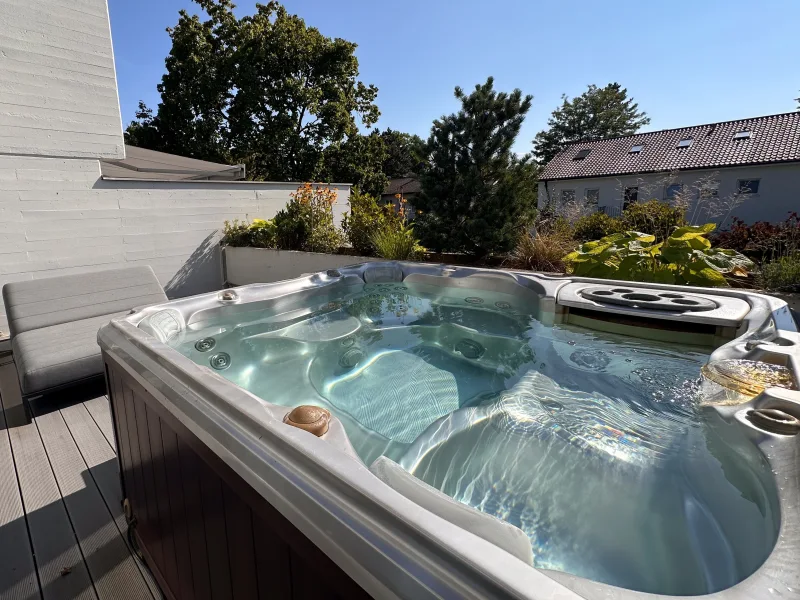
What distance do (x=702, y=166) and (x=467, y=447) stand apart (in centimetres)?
1581

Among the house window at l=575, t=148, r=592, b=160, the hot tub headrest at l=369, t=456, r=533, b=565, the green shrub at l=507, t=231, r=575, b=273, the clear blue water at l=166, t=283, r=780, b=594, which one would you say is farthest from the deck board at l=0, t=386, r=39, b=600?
the house window at l=575, t=148, r=592, b=160

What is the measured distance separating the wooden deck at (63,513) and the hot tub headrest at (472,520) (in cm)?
110

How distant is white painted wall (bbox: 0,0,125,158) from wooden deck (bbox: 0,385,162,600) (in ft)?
9.77

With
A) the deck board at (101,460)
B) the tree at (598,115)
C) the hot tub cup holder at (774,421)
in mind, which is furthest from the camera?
the tree at (598,115)

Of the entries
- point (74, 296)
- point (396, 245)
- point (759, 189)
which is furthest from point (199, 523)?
point (759, 189)

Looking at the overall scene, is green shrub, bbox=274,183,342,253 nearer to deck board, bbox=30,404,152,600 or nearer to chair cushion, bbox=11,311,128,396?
chair cushion, bbox=11,311,128,396

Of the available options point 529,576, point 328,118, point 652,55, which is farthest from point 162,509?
point 328,118

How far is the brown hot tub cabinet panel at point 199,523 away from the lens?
67 centimetres

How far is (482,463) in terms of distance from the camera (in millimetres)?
1399

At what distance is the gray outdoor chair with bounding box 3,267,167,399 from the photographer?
7.36 ft

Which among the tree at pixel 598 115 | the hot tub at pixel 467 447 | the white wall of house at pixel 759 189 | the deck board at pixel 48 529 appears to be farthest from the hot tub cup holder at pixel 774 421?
the tree at pixel 598 115

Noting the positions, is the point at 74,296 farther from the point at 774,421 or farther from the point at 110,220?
the point at 774,421

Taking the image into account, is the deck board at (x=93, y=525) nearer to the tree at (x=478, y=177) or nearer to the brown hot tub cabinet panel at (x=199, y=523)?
the brown hot tub cabinet panel at (x=199, y=523)

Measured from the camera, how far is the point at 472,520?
0.69 metres
